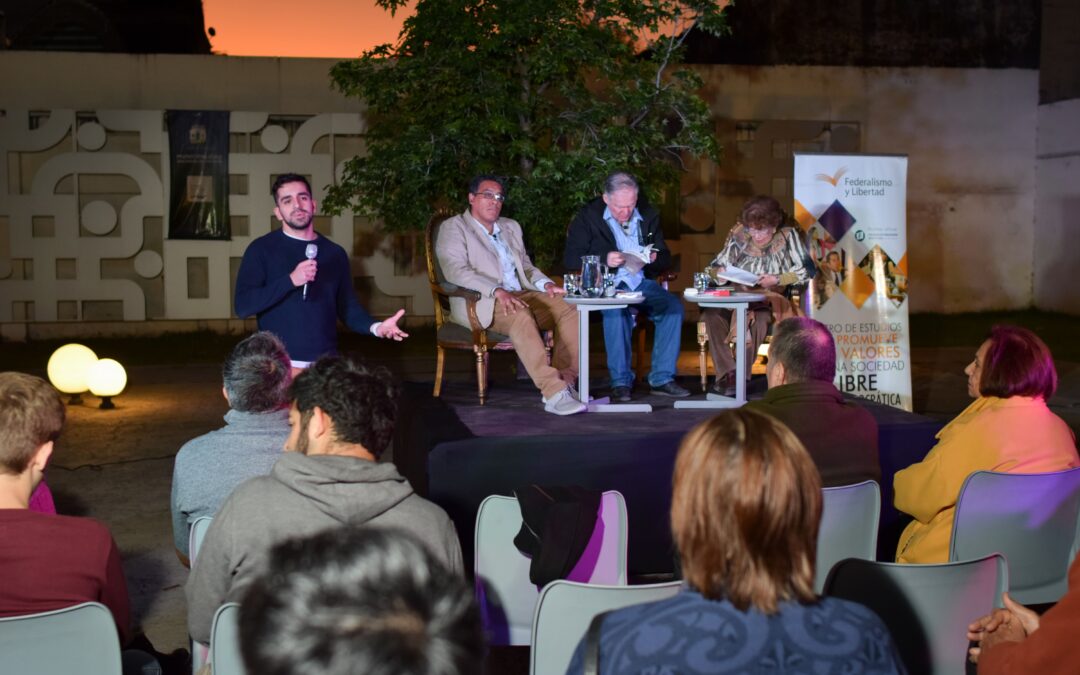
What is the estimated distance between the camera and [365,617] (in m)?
0.90

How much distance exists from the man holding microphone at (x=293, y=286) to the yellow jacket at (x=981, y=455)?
207 centimetres

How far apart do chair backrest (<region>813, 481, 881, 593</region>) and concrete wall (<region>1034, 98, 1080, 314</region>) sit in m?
11.9

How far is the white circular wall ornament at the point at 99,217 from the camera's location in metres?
11.2

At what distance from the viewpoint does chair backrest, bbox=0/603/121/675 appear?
5.93ft

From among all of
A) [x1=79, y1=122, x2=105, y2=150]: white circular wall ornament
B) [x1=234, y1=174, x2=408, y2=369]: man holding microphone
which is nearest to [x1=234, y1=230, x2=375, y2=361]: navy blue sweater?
[x1=234, y1=174, x2=408, y2=369]: man holding microphone

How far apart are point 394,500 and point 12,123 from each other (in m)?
10.6

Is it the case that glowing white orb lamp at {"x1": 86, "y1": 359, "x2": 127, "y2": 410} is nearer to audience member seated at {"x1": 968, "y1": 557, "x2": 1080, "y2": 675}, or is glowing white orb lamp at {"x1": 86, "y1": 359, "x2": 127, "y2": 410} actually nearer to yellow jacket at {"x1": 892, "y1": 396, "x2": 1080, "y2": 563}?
yellow jacket at {"x1": 892, "y1": 396, "x2": 1080, "y2": 563}

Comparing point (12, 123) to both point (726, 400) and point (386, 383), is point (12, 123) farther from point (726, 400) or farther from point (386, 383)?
point (386, 383)

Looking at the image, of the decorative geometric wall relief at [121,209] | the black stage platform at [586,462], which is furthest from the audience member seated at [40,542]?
the decorative geometric wall relief at [121,209]

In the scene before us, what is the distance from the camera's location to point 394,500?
2.07 meters

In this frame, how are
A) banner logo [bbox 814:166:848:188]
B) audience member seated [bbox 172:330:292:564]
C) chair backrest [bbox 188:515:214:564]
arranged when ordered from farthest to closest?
1. banner logo [bbox 814:166:848:188]
2. audience member seated [bbox 172:330:292:564]
3. chair backrest [bbox 188:515:214:564]

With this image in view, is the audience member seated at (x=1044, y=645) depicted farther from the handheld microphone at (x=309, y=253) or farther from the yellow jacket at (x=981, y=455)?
the handheld microphone at (x=309, y=253)

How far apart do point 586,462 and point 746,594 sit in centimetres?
301

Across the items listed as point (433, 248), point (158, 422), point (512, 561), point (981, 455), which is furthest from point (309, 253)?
point (158, 422)
